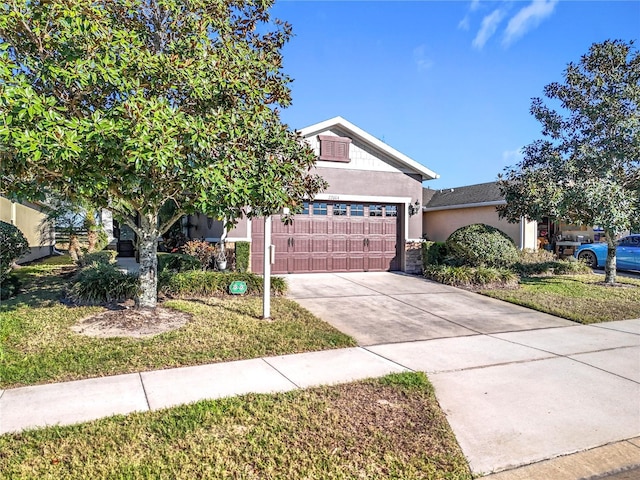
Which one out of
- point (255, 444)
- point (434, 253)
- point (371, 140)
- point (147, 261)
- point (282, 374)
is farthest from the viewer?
point (434, 253)

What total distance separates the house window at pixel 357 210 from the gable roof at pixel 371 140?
1.98 metres

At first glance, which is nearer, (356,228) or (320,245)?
(320,245)

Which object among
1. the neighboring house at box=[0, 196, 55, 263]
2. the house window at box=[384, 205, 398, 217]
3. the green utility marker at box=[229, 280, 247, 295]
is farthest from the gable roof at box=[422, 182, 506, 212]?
the neighboring house at box=[0, 196, 55, 263]

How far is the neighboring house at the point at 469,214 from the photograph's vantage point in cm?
1830

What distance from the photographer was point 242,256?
1182 cm

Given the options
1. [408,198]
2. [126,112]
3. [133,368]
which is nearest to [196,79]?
[126,112]

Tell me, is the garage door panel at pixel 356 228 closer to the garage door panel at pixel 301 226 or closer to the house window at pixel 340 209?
the house window at pixel 340 209

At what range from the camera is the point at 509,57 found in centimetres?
995

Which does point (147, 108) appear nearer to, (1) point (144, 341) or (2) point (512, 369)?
(1) point (144, 341)

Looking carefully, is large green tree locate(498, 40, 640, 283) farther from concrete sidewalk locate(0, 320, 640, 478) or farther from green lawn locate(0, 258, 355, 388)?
green lawn locate(0, 258, 355, 388)

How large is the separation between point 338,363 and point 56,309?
559 cm

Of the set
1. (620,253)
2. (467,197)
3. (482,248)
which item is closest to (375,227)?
(482,248)

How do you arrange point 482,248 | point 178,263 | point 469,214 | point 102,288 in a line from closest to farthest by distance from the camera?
point 102,288
point 178,263
point 482,248
point 469,214

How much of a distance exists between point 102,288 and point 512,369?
24.4 feet
